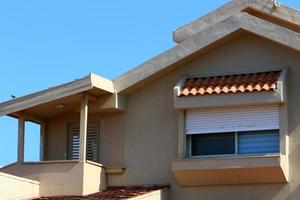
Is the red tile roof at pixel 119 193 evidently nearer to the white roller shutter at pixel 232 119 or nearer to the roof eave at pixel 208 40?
the white roller shutter at pixel 232 119

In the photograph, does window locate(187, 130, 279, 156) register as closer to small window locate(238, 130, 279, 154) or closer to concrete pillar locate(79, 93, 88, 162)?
small window locate(238, 130, 279, 154)

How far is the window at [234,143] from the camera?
67.9 ft

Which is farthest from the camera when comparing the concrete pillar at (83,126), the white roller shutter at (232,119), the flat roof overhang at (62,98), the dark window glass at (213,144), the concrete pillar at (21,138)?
the concrete pillar at (21,138)

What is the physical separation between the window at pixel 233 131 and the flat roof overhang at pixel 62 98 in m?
2.36

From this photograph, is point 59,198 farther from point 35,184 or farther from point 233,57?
point 233,57

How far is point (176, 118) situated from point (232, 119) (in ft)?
5.08

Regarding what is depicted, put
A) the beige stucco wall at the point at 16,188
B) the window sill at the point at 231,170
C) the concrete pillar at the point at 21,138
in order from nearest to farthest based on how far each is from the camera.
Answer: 1. the window sill at the point at 231,170
2. the beige stucco wall at the point at 16,188
3. the concrete pillar at the point at 21,138

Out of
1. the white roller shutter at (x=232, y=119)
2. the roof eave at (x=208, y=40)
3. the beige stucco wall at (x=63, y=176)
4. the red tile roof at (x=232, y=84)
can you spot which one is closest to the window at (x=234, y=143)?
the white roller shutter at (x=232, y=119)

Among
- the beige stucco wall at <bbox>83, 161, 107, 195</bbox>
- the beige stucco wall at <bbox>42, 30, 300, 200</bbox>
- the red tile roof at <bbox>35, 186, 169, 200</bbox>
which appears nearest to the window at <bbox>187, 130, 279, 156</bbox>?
the beige stucco wall at <bbox>42, 30, 300, 200</bbox>

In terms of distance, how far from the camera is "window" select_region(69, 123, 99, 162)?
74.6 ft

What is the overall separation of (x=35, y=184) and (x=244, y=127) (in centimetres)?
539

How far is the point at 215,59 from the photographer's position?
21953 mm

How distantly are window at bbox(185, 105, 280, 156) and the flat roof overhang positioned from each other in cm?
236

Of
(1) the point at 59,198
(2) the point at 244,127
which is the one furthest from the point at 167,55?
(1) the point at 59,198
